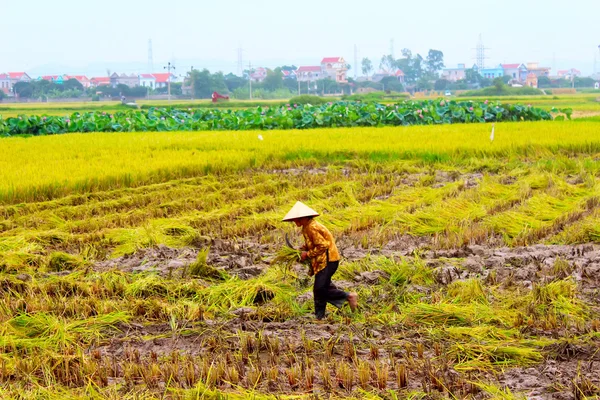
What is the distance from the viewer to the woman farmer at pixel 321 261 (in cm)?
411

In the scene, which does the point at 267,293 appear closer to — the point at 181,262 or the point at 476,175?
the point at 181,262

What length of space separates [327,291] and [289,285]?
73 cm

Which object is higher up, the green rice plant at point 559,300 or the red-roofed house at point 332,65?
the red-roofed house at point 332,65

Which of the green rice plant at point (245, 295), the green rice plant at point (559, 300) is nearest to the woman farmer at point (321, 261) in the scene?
the green rice plant at point (245, 295)

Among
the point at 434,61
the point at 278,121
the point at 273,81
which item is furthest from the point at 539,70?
the point at 278,121

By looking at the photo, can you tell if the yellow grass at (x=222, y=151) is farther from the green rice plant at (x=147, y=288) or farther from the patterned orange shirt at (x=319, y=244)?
the patterned orange shirt at (x=319, y=244)

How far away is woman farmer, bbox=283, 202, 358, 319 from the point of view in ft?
Answer: 13.5

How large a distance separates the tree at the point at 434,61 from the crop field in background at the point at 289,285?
10393 centimetres

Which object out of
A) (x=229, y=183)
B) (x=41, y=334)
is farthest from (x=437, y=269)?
(x=229, y=183)

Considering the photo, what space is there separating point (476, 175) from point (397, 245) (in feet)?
13.3

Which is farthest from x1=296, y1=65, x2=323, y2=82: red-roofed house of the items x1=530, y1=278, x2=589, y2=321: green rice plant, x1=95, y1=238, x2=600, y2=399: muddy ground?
x1=530, y1=278, x2=589, y2=321: green rice plant

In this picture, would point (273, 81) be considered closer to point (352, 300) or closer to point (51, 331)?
point (352, 300)

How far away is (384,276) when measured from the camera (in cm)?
491

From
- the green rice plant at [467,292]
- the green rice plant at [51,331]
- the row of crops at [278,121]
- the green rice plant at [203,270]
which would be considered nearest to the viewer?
the green rice plant at [51,331]
